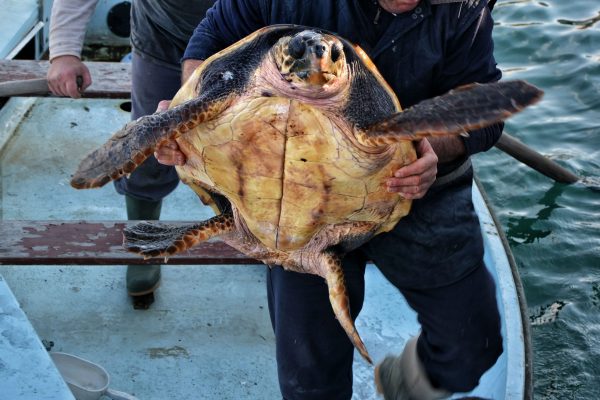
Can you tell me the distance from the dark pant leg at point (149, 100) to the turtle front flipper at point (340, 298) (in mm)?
1301

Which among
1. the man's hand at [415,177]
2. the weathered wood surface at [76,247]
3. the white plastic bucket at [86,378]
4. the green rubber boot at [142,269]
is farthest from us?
the green rubber boot at [142,269]

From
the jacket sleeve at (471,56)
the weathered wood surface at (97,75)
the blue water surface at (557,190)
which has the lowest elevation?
the blue water surface at (557,190)

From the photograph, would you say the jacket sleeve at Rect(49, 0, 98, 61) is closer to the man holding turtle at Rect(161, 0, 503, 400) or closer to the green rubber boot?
the green rubber boot

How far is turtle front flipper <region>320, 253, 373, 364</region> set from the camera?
8.11 feet

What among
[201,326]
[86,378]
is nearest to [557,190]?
[201,326]

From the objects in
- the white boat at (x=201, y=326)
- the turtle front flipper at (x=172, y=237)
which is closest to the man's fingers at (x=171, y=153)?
the turtle front flipper at (x=172, y=237)

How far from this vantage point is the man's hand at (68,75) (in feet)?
11.6

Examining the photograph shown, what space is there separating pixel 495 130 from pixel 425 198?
34 centimetres

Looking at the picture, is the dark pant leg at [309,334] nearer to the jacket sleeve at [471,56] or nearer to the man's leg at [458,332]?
the man's leg at [458,332]

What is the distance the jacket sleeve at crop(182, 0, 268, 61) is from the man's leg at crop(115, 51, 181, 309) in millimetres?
842

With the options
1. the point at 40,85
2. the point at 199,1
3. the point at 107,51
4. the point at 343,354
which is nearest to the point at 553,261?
the point at 343,354

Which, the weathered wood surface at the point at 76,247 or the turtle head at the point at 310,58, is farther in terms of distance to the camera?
the weathered wood surface at the point at 76,247

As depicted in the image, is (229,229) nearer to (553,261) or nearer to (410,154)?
(410,154)

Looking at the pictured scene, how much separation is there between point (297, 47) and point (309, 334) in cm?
113
